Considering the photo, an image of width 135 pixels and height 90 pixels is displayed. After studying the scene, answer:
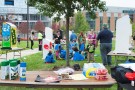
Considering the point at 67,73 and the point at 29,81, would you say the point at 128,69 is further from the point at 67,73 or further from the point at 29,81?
the point at 29,81

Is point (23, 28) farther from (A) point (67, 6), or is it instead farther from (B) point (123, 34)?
(A) point (67, 6)

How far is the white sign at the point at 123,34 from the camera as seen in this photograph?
44.8ft

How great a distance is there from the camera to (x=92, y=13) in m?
13.2

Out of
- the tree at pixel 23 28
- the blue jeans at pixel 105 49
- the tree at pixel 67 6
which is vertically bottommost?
the blue jeans at pixel 105 49

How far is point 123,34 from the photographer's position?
550 inches

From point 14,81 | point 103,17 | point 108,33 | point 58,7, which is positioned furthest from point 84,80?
point 103,17

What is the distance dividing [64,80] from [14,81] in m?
0.70

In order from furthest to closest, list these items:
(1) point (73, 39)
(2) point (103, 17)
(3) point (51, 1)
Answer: (2) point (103, 17) → (1) point (73, 39) → (3) point (51, 1)

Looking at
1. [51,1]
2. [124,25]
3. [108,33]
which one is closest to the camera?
[51,1]

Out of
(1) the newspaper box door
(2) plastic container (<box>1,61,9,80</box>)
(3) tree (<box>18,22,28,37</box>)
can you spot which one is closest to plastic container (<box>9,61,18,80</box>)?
(2) plastic container (<box>1,61,9,80</box>)

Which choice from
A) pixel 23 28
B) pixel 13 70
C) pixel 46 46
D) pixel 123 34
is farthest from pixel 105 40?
pixel 23 28

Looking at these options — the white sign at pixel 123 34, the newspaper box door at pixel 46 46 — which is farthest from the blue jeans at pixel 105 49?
the newspaper box door at pixel 46 46

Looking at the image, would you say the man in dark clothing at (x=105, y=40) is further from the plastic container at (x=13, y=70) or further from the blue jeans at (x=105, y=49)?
the plastic container at (x=13, y=70)

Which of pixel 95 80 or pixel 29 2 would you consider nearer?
pixel 95 80
